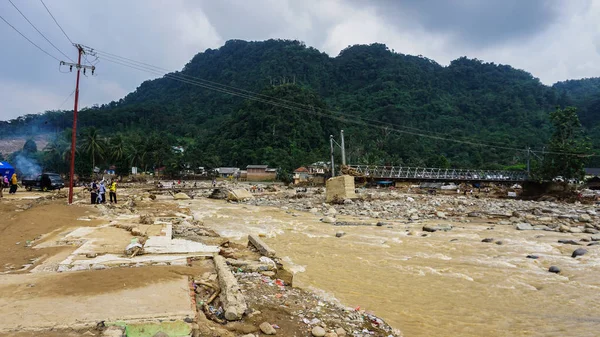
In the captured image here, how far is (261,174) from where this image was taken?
69.9m

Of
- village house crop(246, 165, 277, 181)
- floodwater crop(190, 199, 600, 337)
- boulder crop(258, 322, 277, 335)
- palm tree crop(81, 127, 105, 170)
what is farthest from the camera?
village house crop(246, 165, 277, 181)

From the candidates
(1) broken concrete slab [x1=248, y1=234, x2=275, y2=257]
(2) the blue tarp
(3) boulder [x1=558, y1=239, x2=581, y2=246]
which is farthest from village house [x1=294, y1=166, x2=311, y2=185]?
(1) broken concrete slab [x1=248, y1=234, x2=275, y2=257]

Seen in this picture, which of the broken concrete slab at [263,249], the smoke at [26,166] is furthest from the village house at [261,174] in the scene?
the broken concrete slab at [263,249]

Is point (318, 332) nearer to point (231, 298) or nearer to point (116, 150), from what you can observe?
point (231, 298)

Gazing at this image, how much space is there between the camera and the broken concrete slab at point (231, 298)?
4.20 meters

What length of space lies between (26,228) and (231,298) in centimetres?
863

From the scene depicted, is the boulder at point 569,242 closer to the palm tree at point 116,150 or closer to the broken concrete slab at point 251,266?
the broken concrete slab at point 251,266

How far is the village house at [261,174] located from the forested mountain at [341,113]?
3238 mm

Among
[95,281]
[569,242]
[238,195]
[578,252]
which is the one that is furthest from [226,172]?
[95,281]

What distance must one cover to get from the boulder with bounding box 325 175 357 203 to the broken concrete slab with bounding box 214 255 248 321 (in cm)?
2108

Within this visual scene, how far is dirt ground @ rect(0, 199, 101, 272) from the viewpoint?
6.84 metres

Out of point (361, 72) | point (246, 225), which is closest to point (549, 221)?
point (246, 225)

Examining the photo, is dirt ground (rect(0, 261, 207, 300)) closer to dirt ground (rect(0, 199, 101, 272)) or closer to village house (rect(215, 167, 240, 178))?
dirt ground (rect(0, 199, 101, 272))

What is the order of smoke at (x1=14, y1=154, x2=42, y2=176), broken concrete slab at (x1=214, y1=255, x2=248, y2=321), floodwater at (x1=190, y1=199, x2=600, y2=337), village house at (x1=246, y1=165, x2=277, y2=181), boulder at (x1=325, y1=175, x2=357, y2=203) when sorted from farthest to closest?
village house at (x1=246, y1=165, x2=277, y2=181) < smoke at (x1=14, y1=154, x2=42, y2=176) < boulder at (x1=325, y1=175, x2=357, y2=203) < floodwater at (x1=190, y1=199, x2=600, y2=337) < broken concrete slab at (x1=214, y1=255, x2=248, y2=321)
